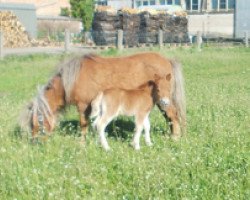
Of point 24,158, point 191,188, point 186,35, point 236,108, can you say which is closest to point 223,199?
point 191,188

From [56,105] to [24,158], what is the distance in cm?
171

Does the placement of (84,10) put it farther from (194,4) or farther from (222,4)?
(222,4)

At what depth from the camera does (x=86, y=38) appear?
139 feet

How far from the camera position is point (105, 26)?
3909 centimetres

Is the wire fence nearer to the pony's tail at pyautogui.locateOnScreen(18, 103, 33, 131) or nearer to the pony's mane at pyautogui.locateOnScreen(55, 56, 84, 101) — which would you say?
the pony's mane at pyautogui.locateOnScreen(55, 56, 84, 101)

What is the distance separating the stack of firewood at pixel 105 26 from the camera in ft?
124

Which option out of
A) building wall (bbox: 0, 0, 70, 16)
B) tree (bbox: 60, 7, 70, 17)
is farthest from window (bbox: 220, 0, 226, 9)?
building wall (bbox: 0, 0, 70, 16)

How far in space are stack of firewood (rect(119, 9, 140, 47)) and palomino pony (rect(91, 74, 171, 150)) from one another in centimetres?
2937

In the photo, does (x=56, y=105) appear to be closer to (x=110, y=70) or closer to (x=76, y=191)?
(x=110, y=70)

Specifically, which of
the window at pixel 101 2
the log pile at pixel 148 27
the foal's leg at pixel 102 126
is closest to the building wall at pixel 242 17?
the log pile at pixel 148 27

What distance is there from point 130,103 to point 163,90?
19.4 inches

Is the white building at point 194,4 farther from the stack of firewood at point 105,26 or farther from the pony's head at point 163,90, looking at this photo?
the pony's head at point 163,90

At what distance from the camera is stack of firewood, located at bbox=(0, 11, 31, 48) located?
121ft

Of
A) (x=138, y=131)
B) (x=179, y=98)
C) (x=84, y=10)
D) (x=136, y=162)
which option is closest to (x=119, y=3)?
(x=84, y=10)
